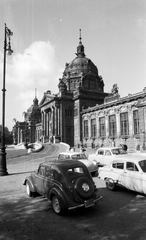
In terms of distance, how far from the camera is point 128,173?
24.1 feet

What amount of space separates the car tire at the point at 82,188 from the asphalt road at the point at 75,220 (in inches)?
25.1

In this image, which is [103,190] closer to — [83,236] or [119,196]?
[119,196]

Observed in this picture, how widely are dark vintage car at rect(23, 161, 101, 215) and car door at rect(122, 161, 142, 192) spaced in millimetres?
2041

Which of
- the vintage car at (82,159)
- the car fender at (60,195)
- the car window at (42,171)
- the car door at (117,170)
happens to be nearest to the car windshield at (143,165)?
the car door at (117,170)

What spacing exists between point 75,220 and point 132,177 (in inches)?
127

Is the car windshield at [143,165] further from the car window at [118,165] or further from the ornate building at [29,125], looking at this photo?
the ornate building at [29,125]

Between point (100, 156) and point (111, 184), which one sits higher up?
point (100, 156)

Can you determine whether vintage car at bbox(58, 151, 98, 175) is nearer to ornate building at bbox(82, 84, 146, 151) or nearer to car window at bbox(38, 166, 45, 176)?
car window at bbox(38, 166, 45, 176)

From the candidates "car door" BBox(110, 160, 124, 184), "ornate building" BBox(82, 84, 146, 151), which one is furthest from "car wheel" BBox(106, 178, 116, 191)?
"ornate building" BBox(82, 84, 146, 151)

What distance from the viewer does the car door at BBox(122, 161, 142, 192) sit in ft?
22.6

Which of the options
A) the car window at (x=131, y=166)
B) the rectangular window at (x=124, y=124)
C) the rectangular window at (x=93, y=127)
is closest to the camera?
the car window at (x=131, y=166)

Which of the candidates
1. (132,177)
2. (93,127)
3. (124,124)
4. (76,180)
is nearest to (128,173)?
(132,177)

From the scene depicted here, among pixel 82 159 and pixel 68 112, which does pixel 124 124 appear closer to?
pixel 68 112

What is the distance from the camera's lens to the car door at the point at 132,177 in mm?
6898
